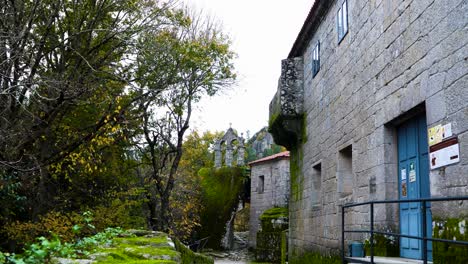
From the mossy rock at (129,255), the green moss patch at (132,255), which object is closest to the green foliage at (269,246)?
the mossy rock at (129,255)

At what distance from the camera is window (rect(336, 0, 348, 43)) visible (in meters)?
8.38

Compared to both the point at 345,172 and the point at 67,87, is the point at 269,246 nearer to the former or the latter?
the point at 345,172

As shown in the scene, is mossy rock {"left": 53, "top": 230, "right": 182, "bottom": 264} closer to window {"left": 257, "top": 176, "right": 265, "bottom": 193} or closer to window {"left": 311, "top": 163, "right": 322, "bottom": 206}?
window {"left": 311, "top": 163, "right": 322, "bottom": 206}

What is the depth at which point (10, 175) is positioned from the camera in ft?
32.2

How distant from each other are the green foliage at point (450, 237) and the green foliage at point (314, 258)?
343cm

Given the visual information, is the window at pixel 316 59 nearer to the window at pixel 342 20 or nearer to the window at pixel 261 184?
the window at pixel 342 20

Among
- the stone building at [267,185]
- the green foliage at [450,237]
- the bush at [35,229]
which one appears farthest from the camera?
the stone building at [267,185]

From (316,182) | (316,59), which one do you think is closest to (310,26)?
(316,59)

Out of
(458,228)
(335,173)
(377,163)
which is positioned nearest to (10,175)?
(335,173)

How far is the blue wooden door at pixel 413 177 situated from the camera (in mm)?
5762

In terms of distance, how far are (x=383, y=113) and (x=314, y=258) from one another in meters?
4.60

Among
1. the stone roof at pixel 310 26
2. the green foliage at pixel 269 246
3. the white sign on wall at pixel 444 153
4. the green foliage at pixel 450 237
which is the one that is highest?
the stone roof at pixel 310 26

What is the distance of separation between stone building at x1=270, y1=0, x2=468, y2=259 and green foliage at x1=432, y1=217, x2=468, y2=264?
79 millimetres

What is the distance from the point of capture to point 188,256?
7191 millimetres
